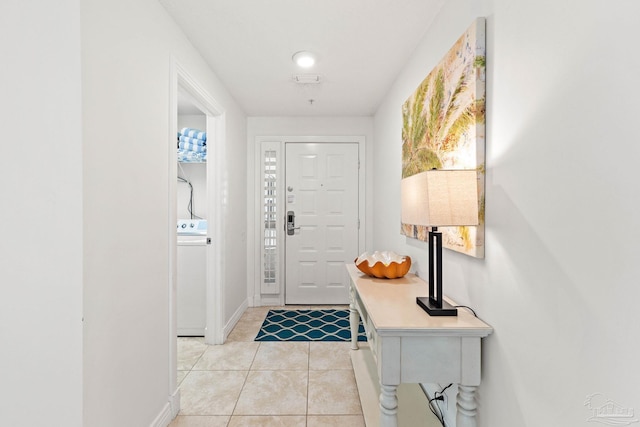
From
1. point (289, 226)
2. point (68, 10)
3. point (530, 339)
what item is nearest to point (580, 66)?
point (530, 339)

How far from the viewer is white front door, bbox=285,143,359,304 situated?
3.95m

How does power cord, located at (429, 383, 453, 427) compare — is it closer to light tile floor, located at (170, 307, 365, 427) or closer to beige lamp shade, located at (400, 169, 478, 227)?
light tile floor, located at (170, 307, 365, 427)

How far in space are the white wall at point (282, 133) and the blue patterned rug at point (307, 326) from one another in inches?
23.3

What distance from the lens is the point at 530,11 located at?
3.44ft

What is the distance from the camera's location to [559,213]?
0.92 meters

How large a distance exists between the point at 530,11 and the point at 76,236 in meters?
1.50

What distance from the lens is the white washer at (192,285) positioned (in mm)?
2922

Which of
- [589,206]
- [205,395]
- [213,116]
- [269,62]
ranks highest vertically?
[269,62]

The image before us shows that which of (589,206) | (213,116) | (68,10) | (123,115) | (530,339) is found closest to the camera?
(68,10)

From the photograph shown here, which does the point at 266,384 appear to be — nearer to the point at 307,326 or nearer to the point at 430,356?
the point at 307,326

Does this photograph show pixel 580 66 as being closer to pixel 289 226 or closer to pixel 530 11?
pixel 530 11
